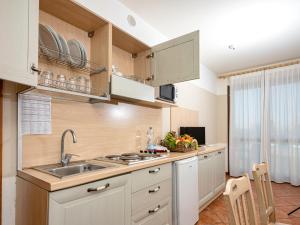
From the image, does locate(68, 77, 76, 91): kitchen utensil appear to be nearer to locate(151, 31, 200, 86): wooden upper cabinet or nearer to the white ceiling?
locate(151, 31, 200, 86): wooden upper cabinet

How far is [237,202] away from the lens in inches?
40.7

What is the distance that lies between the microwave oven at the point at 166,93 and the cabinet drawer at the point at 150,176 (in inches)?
32.5

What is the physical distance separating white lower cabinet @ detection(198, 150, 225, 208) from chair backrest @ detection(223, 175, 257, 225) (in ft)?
5.22

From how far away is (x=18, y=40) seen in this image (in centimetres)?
112

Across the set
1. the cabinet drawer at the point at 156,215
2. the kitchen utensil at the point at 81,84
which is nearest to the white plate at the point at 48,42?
the kitchen utensil at the point at 81,84

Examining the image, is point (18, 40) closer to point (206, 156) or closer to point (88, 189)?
point (88, 189)

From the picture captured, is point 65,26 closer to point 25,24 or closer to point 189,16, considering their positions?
point 25,24

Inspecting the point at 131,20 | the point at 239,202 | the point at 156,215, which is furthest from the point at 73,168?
the point at 131,20

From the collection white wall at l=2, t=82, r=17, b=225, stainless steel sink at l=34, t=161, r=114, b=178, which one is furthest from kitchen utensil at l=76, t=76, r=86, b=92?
stainless steel sink at l=34, t=161, r=114, b=178

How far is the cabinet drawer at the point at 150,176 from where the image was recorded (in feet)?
5.39

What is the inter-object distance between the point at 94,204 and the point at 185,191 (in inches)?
47.8

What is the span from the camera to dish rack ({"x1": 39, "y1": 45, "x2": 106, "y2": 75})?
4.99 ft

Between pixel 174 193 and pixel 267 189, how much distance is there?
935mm

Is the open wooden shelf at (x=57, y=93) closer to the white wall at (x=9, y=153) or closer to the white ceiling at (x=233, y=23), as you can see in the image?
the white wall at (x=9, y=153)
